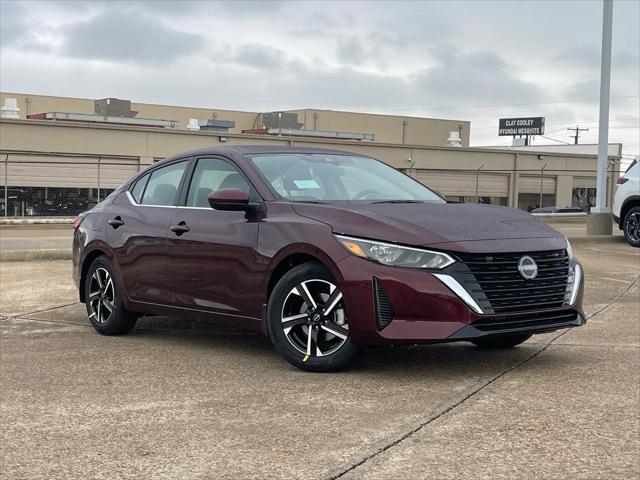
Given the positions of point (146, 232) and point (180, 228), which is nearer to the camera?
point (180, 228)

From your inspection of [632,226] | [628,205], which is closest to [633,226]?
[632,226]

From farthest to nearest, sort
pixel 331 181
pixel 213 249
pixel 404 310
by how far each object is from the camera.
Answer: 1. pixel 331 181
2. pixel 213 249
3. pixel 404 310

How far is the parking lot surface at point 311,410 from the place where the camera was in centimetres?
367

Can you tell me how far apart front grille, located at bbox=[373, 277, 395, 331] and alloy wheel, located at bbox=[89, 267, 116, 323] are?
2850 mm

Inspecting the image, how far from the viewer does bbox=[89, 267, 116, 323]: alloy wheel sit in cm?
700

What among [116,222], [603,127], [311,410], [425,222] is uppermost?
[603,127]

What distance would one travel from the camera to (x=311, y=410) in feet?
14.7

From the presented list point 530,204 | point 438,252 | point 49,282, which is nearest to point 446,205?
point 438,252

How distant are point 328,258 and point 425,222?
65cm

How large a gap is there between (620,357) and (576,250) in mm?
9595

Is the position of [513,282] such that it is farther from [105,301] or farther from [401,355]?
[105,301]

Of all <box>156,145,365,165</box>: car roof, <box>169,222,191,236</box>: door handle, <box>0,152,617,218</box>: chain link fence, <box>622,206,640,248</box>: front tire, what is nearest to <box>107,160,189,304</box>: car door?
<box>169,222,191,236</box>: door handle

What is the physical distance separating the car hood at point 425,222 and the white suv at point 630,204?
10.6 meters

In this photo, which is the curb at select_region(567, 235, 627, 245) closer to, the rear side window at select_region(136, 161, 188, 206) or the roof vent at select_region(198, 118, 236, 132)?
the rear side window at select_region(136, 161, 188, 206)
